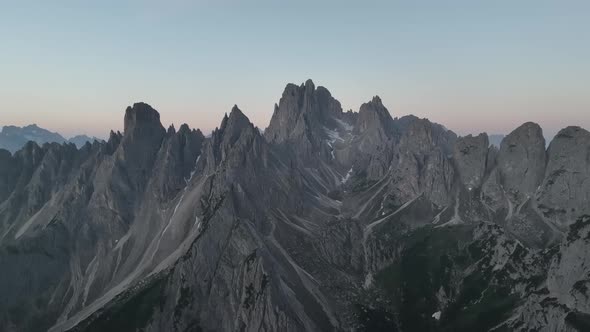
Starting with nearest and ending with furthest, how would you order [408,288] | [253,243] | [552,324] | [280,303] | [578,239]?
[552,324] → [578,239] → [280,303] → [253,243] → [408,288]

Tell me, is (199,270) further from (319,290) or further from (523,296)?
(523,296)

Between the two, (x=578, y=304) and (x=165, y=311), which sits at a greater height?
(x=165, y=311)

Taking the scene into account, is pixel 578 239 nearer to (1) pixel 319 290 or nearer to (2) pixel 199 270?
(1) pixel 319 290

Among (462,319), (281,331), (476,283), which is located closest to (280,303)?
(281,331)

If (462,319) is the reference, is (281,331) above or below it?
above

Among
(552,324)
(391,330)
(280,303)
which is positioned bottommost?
(391,330)

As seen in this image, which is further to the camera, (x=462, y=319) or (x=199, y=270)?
(x=199, y=270)

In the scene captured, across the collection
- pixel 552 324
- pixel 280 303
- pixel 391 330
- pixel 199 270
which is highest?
pixel 199 270

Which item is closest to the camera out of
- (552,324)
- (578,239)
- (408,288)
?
(552,324)

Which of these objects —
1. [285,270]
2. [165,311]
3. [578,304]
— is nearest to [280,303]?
[285,270]
